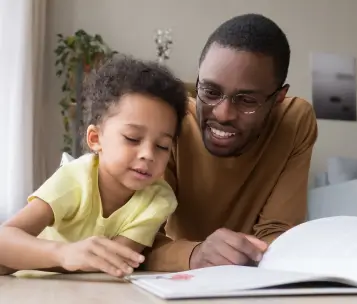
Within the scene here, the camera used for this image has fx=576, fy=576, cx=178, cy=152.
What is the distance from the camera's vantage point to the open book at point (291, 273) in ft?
1.88

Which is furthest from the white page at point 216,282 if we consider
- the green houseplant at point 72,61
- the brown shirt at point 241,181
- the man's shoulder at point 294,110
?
the green houseplant at point 72,61

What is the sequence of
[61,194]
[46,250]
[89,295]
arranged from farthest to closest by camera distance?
[61,194] → [46,250] → [89,295]

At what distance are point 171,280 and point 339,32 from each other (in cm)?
376

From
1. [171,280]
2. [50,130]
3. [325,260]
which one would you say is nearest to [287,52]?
[325,260]

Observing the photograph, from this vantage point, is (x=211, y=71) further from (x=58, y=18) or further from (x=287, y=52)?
(x=58, y=18)

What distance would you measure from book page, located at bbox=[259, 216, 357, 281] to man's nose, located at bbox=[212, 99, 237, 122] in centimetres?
40

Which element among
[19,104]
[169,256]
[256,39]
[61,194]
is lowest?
[169,256]

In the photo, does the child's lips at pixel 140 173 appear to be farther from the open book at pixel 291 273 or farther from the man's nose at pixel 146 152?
the open book at pixel 291 273

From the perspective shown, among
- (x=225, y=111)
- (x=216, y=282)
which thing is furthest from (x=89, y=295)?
(x=225, y=111)

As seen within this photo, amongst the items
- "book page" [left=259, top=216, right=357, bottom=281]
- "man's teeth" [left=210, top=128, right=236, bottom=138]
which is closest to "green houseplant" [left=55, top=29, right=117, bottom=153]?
"man's teeth" [left=210, top=128, right=236, bottom=138]

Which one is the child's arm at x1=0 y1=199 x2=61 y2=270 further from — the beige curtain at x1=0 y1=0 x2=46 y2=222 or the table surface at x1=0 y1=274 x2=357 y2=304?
the beige curtain at x1=0 y1=0 x2=46 y2=222

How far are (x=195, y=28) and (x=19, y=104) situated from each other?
130 centimetres

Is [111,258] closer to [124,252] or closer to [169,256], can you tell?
[124,252]

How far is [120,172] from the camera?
1.04 metres
